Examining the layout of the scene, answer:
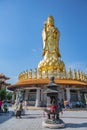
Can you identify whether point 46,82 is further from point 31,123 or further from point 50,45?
point 31,123

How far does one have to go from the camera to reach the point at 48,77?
27422 millimetres

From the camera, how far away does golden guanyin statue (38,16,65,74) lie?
30.5 meters

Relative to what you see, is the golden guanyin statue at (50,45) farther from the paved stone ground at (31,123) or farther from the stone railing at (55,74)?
the paved stone ground at (31,123)

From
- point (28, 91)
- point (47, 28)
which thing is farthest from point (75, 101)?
point (47, 28)

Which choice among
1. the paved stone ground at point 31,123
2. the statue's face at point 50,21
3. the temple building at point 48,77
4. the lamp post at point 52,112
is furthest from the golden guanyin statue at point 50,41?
the lamp post at point 52,112

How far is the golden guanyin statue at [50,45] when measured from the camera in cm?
3055

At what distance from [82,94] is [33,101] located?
7.52 metres

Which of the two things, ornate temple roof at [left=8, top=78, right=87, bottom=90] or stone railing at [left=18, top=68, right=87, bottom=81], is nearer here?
ornate temple roof at [left=8, top=78, right=87, bottom=90]

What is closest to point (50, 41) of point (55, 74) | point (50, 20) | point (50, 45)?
point (50, 45)

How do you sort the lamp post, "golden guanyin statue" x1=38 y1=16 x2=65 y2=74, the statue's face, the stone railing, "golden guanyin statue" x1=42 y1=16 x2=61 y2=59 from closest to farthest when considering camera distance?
the lamp post, the stone railing, "golden guanyin statue" x1=38 y1=16 x2=65 y2=74, "golden guanyin statue" x1=42 y1=16 x2=61 y2=59, the statue's face

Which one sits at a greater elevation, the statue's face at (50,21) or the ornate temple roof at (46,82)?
the statue's face at (50,21)

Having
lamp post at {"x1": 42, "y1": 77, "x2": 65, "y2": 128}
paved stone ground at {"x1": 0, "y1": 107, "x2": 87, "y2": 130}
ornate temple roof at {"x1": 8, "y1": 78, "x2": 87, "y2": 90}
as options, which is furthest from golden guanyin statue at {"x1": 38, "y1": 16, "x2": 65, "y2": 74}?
lamp post at {"x1": 42, "y1": 77, "x2": 65, "y2": 128}

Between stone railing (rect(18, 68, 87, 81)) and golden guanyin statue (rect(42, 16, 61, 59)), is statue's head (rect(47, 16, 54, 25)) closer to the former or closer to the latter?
golden guanyin statue (rect(42, 16, 61, 59))

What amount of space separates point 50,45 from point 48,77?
6.99m
